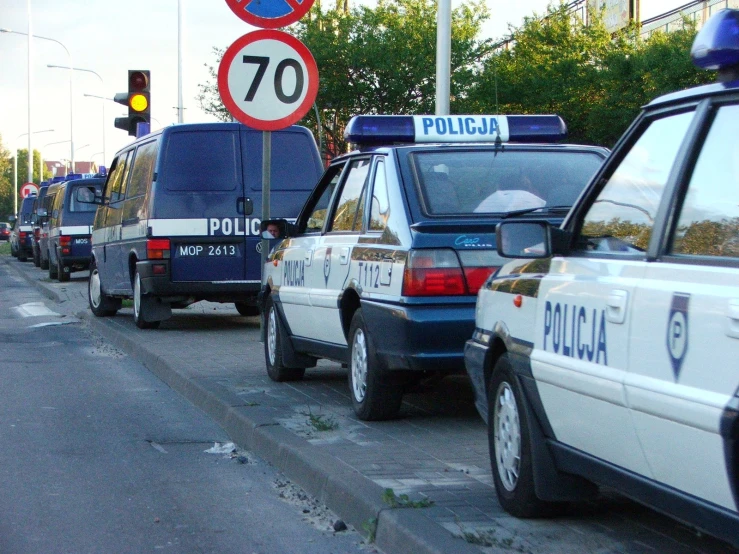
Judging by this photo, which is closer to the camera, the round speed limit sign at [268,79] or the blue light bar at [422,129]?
the blue light bar at [422,129]

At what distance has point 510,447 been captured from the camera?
487cm

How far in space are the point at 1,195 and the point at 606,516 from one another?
133m

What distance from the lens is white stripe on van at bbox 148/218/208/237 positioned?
1317 cm

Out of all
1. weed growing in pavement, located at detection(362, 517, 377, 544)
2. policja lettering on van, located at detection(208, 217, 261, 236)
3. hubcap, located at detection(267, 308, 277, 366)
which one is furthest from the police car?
policja lettering on van, located at detection(208, 217, 261, 236)

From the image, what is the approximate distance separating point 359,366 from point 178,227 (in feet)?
20.9

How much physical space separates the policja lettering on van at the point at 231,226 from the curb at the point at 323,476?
3.77 m

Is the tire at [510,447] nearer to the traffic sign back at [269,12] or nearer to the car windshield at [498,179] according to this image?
the car windshield at [498,179]

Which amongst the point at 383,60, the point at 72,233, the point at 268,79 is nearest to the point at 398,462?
the point at 268,79

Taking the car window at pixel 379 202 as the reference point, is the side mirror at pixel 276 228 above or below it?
below

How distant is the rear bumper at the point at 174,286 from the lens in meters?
13.2

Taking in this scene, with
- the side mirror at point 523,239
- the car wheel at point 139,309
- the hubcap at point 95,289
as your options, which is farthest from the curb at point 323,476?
the hubcap at point 95,289

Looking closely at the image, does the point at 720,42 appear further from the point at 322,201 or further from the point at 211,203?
the point at 211,203

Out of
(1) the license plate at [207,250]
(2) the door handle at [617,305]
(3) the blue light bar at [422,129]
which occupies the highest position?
(3) the blue light bar at [422,129]

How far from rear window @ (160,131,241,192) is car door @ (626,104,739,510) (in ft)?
32.7
